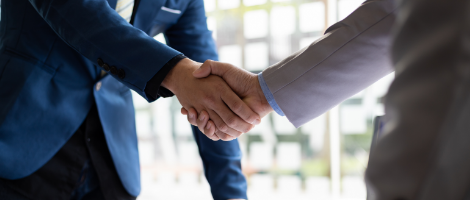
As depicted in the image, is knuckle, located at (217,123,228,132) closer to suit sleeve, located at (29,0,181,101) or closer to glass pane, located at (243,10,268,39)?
suit sleeve, located at (29,0,181,101)

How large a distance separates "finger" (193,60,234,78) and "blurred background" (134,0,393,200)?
2227 millimetres

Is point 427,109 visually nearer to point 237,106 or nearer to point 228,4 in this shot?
point 237,106

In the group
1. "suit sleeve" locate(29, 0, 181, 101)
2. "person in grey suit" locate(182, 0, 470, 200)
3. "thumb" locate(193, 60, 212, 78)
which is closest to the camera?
"person in grey suit" locate(182, 0, 470, 200)

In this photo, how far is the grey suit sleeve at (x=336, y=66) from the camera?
85cm

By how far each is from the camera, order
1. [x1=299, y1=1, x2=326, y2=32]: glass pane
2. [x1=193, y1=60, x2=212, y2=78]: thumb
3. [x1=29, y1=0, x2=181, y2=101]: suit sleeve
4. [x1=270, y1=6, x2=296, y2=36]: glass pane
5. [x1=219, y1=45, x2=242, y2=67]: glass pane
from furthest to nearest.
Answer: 1. [x1=219, y1=45, x2=242, y2=67]: glass pane
2. [x1=270, y1=6, x2=296, y2=36]: glass pane
3. [x1=299, y1=1, x2=326, y2=32]: glass pane
4. [x1=193, y1=60, x2=212, y2=78]: thumb
5. [x1=29, y1=0, x2=181, y2=101]: suit sleeve

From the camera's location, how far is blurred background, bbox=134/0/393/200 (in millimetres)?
3154

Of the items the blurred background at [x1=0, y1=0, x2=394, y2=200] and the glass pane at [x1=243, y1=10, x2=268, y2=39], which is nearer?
the blurred background at [x1=0, y1=0, x2=394, y2=200]

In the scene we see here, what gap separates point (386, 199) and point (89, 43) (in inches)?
31.7

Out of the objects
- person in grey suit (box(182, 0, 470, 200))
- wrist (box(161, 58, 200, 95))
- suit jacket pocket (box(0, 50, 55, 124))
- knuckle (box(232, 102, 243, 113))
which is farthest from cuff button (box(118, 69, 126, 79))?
person in grey suit (box(182, 0, 470, 200))

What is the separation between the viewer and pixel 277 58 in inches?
136

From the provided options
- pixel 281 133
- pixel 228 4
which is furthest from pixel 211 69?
pixel 228 4

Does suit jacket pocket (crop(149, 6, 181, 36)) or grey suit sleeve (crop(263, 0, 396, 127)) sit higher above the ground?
grey suit sleeve (crop(263, 0, 396, 127))

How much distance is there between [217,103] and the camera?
102 cm

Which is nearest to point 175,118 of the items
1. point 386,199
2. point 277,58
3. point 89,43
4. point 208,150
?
point 277,58
